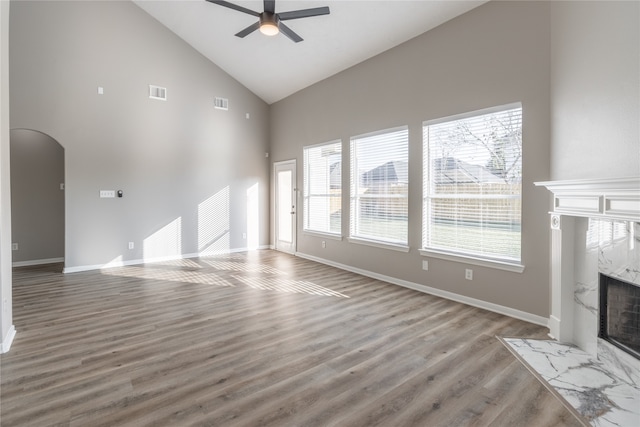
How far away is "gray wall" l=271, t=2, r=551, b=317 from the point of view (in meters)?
3.43

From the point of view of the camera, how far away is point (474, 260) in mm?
4012

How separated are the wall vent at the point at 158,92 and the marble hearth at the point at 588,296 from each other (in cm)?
667

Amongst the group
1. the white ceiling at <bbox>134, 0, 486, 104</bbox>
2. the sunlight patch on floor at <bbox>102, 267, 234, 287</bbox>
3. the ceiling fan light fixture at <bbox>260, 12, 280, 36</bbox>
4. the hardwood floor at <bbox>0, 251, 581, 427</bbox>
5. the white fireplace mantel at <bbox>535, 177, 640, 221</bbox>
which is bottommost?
the hardwood floor at <bbox>0, 251, 581, 427</bbox>

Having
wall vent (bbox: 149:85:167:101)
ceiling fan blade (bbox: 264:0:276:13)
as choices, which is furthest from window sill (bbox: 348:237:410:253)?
wall vent (bbox: 149:85:167:101)

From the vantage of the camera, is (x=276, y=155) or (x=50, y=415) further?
(x=276, y=155)

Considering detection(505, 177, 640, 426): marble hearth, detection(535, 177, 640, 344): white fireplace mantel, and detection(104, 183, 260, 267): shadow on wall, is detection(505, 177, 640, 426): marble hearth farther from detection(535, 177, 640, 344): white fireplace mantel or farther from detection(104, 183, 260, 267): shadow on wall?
detection(104, 183, 260, 267): shadow on wall

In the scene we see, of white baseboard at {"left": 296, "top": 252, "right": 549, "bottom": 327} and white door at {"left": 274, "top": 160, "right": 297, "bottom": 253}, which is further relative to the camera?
white door at {"left": 274, "top": 160, "right": 297, "bottom": 253}

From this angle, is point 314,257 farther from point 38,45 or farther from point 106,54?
point 38,45

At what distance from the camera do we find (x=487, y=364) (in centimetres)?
262

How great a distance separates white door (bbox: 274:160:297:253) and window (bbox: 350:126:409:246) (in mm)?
2012

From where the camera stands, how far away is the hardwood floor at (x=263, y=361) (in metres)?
2.04

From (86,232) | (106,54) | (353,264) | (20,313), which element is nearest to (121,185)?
(86,232)

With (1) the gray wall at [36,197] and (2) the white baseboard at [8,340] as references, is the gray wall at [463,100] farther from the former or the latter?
(1) the gray wall at [36,197]

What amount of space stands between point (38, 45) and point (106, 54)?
0.95 meters
